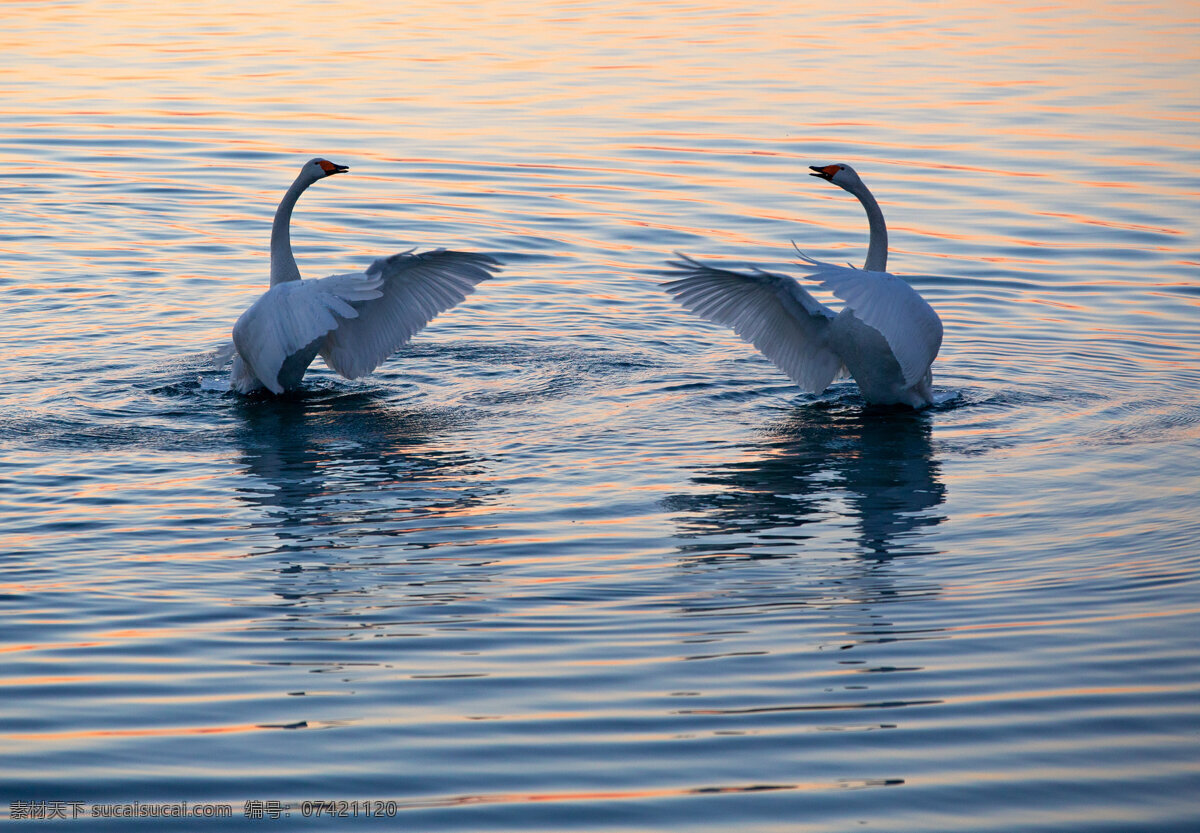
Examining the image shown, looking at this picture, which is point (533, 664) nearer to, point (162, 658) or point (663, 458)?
point (162, 658)

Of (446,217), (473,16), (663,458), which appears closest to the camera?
(663,458)

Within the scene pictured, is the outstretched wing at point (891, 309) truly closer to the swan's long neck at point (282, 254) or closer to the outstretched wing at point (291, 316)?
the outstretched wing at point (291, 316)

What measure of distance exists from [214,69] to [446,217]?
448 inches

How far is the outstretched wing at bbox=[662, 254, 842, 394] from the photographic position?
36.8 ft

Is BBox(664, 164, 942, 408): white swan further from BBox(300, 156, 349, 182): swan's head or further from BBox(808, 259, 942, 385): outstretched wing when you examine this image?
BBox(300, 156, 349, 182): swan's head

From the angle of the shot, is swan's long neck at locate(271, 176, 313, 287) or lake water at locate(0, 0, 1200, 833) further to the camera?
swan's long neck at locate(271, 176, 313, 287)

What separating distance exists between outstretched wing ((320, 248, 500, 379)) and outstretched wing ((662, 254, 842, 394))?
1598 mm

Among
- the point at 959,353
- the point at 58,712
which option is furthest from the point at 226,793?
the point at 959,353

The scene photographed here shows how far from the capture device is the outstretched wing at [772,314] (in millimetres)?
11211

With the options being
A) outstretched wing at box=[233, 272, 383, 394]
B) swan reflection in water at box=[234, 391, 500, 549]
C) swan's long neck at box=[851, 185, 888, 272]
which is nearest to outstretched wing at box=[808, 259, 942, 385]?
swan's long neck at box=[851, 185, 888, 272]

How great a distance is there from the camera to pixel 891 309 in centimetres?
1017

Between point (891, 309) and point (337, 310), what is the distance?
3.78 meters

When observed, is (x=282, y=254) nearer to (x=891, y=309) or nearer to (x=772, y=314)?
(x=772, y=314)

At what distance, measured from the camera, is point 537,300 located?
14.4m
